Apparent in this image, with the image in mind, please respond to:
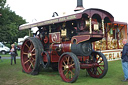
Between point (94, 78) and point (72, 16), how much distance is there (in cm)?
226

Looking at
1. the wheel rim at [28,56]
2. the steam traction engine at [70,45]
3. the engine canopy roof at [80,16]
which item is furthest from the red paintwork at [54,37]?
the wheel rim at [28,56]

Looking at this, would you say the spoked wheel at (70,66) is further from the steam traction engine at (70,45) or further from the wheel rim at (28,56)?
the wheel rim at (28,56)

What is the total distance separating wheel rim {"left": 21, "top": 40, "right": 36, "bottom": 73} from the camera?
277 inches

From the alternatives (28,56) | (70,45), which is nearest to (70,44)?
(70,45)

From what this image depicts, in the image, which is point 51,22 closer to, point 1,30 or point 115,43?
point 115,43

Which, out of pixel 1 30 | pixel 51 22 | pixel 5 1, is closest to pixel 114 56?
pixel 51 22

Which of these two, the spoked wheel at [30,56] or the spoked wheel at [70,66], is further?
the spoked wheel at [30,56]

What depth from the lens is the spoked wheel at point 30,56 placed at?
6598mm

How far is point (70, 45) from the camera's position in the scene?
5918mm

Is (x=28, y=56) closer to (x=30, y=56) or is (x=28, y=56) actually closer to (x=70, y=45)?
(x=30, y=56)

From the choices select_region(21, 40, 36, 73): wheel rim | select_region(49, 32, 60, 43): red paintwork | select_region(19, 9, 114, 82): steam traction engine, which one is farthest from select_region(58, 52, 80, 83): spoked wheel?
select_region(21, 40, 36, 73): wheel rim

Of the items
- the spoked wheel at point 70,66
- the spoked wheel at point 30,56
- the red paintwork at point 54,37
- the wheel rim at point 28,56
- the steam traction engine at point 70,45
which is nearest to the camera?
the spoked wheel at point 70,66

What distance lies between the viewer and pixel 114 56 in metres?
11.8

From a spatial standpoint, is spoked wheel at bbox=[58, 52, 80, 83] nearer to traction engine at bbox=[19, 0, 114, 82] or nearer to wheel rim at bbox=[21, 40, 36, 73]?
traction engine at bbox=[19, 0, 114, 82]
